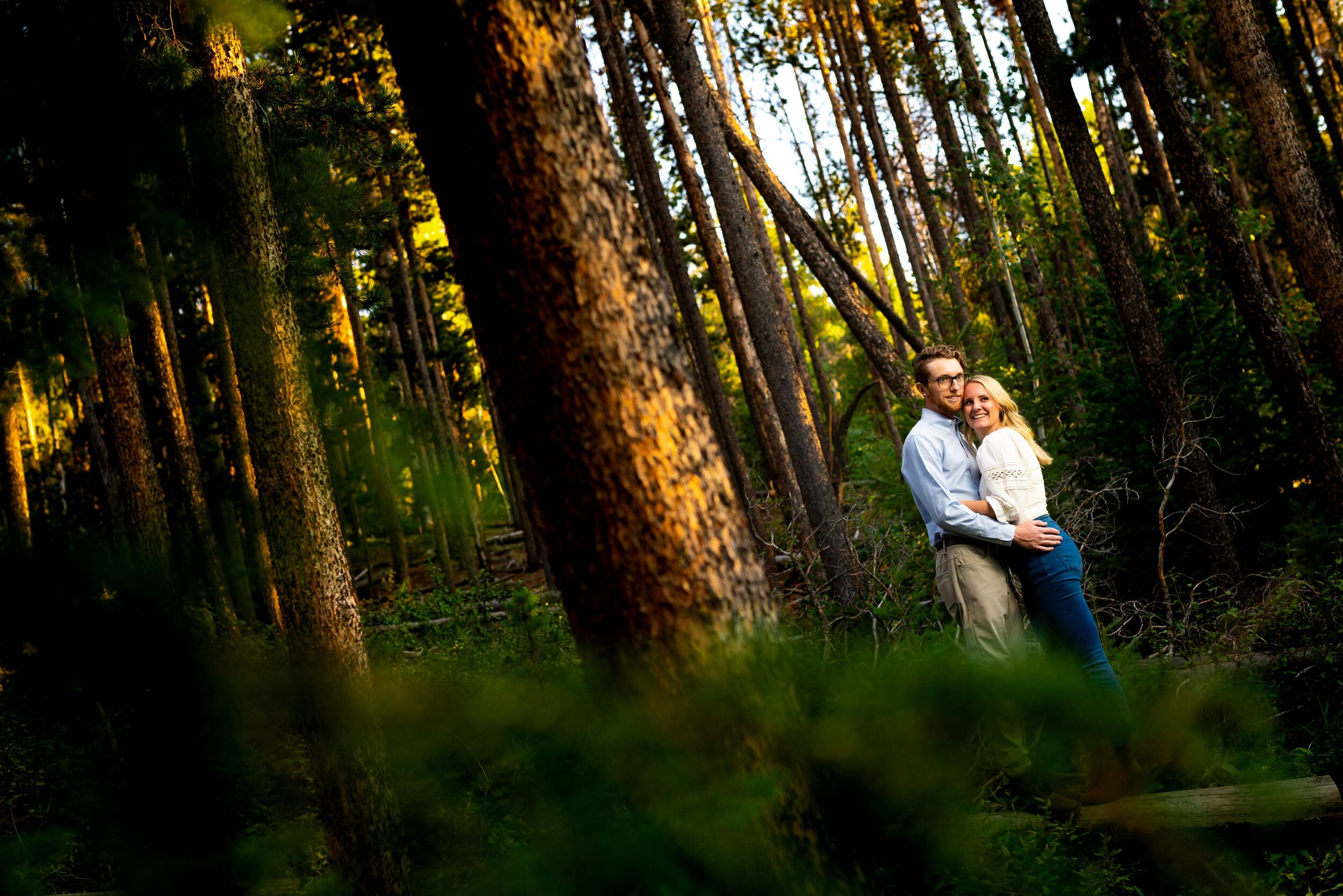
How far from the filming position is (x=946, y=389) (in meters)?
3.91

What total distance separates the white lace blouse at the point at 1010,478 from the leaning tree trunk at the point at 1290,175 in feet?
18.4

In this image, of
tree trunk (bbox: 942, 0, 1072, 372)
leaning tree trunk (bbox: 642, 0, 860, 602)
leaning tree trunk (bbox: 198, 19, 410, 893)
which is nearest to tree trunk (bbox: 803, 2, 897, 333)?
tree trunk (bbox: 942, 0, 1072, 372)

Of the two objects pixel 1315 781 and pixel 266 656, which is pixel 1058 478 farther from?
pixel 266 656

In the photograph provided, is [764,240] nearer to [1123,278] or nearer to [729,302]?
[729,302]

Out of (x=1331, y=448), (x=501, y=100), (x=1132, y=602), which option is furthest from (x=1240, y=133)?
(x=501, y=100)

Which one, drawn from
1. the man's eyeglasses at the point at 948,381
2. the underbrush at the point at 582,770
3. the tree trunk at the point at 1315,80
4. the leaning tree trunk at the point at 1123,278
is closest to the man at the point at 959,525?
the man's eyeglasses at the point at 948,381

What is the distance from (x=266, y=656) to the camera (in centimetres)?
151

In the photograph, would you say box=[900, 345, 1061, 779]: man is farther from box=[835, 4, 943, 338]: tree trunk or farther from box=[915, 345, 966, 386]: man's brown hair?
box=[835, 4, 943, 338]: tree trunk

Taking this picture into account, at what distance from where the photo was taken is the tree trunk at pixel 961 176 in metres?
12.2

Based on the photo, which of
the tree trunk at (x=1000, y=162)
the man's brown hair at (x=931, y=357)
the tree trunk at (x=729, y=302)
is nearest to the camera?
the man's brown hair at (x=931, y=357)

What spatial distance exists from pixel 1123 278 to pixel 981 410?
5.15 metres

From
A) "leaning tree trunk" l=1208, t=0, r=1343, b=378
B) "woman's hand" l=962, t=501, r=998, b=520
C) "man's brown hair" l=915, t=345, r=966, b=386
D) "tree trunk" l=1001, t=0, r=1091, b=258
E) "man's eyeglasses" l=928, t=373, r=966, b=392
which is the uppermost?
"tree trunk" l=1001, t=0, r=1091, b=258

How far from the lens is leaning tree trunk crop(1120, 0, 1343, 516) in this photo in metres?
7.39

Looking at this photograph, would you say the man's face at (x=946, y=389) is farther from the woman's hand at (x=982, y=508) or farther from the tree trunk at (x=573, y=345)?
the tree trunk at (x=573, y=345)
